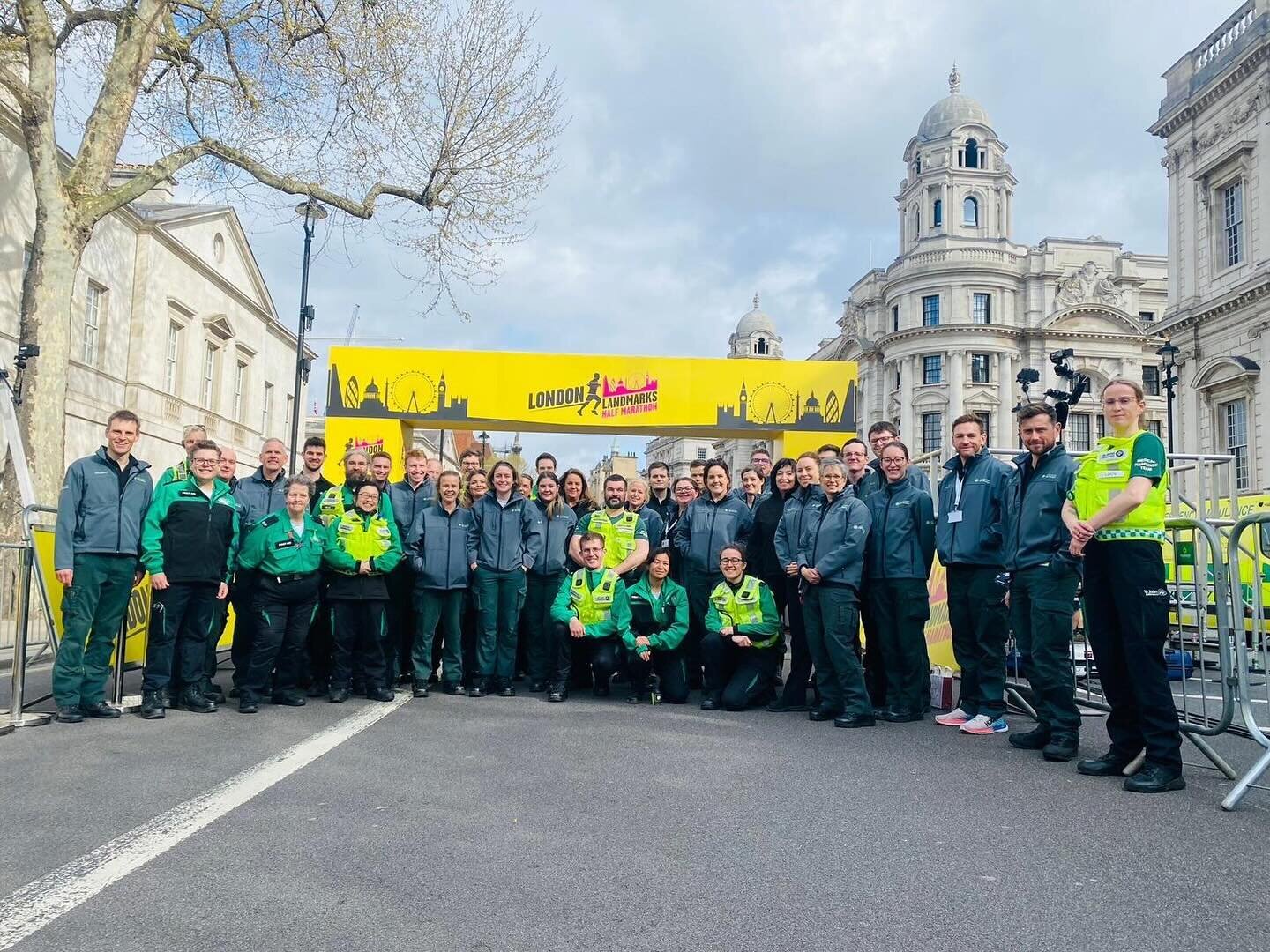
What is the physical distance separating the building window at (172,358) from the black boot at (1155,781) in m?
24.9

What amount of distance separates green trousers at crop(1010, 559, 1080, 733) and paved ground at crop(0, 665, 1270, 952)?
1.29ft

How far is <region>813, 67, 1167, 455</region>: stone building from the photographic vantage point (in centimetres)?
6212

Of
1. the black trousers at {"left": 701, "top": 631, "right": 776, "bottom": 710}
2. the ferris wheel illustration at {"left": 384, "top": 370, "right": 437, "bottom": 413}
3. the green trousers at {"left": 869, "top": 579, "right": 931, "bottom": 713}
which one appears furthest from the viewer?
the ferris wheel illustration at {"left": 384, "top": 370, "right": 437, "bottom": 413}

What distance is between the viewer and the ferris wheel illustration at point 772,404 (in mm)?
14891

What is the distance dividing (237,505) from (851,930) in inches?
231

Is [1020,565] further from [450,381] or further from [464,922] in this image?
[450,381]

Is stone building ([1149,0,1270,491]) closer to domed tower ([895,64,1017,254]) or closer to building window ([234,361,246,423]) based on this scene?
building window ([234,361,246,423])

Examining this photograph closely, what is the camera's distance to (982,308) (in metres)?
63.3

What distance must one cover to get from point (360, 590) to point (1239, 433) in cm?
2903

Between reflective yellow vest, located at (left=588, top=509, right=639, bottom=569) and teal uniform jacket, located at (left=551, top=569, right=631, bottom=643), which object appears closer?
teal uniform jacket, located at (left=551, top=569, right=631, bottom=643)

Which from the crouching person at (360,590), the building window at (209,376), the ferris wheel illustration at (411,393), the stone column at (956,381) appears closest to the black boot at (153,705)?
the crouching person at (360,590)

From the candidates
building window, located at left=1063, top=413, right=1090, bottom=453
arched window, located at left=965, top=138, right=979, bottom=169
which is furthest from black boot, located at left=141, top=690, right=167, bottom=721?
arched window, located at left=965, top=138, right=979, bottom=169

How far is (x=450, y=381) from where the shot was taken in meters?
14.6

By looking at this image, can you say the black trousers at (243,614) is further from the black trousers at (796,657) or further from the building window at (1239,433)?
the building window at (1239,433)
